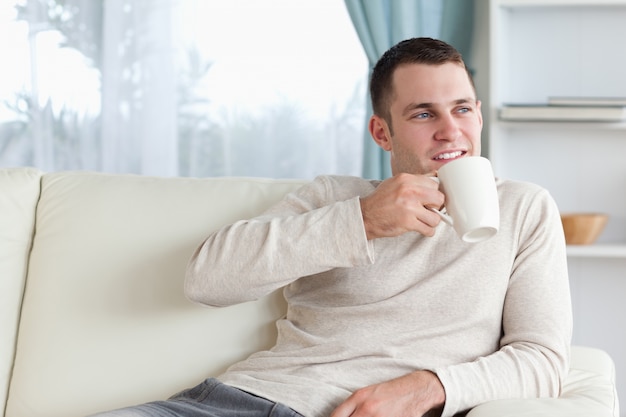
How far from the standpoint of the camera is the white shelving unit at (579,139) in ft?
9.43

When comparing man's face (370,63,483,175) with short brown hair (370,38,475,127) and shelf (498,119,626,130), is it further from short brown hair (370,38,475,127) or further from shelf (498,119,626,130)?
shelf (498,119,626,130)

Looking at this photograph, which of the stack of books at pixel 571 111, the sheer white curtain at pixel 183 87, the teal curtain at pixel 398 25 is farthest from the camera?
the sheer white curtain at pixel 183 87

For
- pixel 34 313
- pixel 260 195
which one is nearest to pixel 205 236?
pixel 260 195

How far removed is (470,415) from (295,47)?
2.04 m

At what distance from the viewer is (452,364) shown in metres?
1.55

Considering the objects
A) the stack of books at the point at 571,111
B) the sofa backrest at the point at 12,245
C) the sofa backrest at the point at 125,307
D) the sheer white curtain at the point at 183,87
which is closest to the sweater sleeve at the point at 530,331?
the sofa backrest at the point at 125,307

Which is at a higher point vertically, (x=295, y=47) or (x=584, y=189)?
(x=295, y=47)

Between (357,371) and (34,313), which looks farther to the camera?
(34,313)

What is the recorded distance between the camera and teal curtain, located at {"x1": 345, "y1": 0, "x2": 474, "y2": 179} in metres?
2.97

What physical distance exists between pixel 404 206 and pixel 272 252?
0.24 meters

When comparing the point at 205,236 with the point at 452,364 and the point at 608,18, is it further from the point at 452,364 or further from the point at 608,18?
the point at 608,18

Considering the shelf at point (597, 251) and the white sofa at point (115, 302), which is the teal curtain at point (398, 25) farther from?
the white sofa at point (115, 302)

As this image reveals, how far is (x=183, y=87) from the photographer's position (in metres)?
3.28

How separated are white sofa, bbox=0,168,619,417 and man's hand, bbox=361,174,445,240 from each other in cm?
40
